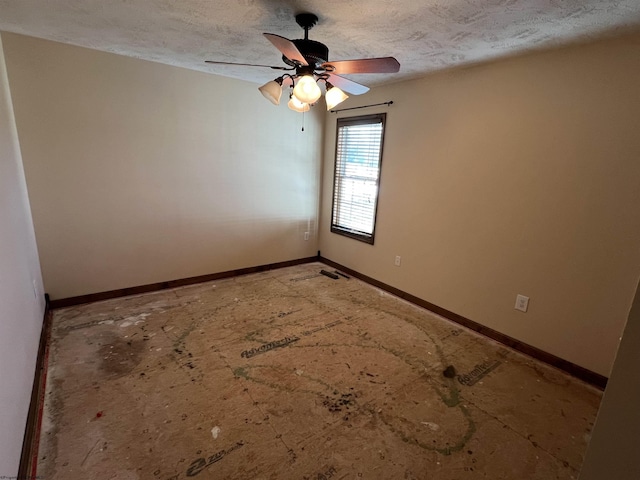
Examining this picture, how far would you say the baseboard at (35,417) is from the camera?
1420 mm

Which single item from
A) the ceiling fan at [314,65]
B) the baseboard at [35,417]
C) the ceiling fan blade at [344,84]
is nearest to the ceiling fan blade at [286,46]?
the ceiling fan at [314,65]

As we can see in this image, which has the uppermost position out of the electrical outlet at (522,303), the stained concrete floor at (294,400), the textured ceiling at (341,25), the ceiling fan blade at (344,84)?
the textured ceiling at (341,25)

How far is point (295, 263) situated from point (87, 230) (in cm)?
244

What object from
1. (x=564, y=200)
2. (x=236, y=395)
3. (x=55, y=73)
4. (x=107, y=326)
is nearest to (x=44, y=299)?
(x=107, y=326)

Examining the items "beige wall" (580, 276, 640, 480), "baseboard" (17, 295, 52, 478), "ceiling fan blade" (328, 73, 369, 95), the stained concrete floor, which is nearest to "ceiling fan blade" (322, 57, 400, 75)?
"ceiling fan blade" (328, 73, 369, 95)

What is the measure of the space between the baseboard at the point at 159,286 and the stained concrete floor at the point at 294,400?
0.38ft

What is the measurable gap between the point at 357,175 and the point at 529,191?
1916mm

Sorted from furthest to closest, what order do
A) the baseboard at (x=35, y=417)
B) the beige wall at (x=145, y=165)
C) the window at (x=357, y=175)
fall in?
the window at (x=357, y=175) < the beige wall at (x=145, y=165) < the baseboard at (x=35, y=417)

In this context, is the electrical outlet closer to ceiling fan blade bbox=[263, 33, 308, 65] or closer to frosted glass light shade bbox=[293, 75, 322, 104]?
frosted glass light shade bbox=[293, 75, 322, 104]

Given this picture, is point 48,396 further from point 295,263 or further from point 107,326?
point 295,263

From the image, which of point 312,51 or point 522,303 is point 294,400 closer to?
point 522,303

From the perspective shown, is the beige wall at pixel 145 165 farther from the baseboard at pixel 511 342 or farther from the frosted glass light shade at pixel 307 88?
the frosted glass light shade at pixel 307 88

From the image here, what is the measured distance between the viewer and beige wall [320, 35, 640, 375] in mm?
2010

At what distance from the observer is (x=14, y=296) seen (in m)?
1.67
